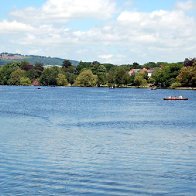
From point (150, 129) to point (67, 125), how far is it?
11.1 metres

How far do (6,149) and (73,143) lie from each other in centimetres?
708

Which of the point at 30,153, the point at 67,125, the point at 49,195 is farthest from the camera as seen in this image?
the point at 67,125

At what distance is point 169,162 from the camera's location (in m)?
36.4

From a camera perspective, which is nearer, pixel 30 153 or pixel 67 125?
pixel 30 153

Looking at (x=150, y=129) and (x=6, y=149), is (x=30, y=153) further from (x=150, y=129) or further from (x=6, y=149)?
(x=150, y=129)

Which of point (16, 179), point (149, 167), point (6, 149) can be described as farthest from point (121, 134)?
point (16, 179)

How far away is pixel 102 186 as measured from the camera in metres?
29.2

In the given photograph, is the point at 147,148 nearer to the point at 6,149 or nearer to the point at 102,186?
the point at 6,149

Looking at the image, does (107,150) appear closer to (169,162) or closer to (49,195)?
(169,162)

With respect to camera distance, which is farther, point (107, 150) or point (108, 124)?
point (108, 124)

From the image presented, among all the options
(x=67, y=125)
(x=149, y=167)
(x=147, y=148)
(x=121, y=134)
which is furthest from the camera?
(x=67, y=125)

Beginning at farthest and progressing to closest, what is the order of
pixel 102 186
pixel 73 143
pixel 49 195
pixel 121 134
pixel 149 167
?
pixel 121 134, pixel 73 143, pixel 149 167, pixel 102 186, pixel 49 195

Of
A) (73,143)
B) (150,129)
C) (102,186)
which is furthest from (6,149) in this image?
(150,129)

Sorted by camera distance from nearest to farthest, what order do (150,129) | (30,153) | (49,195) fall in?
(49,195) < (30,153) < (150,129)
